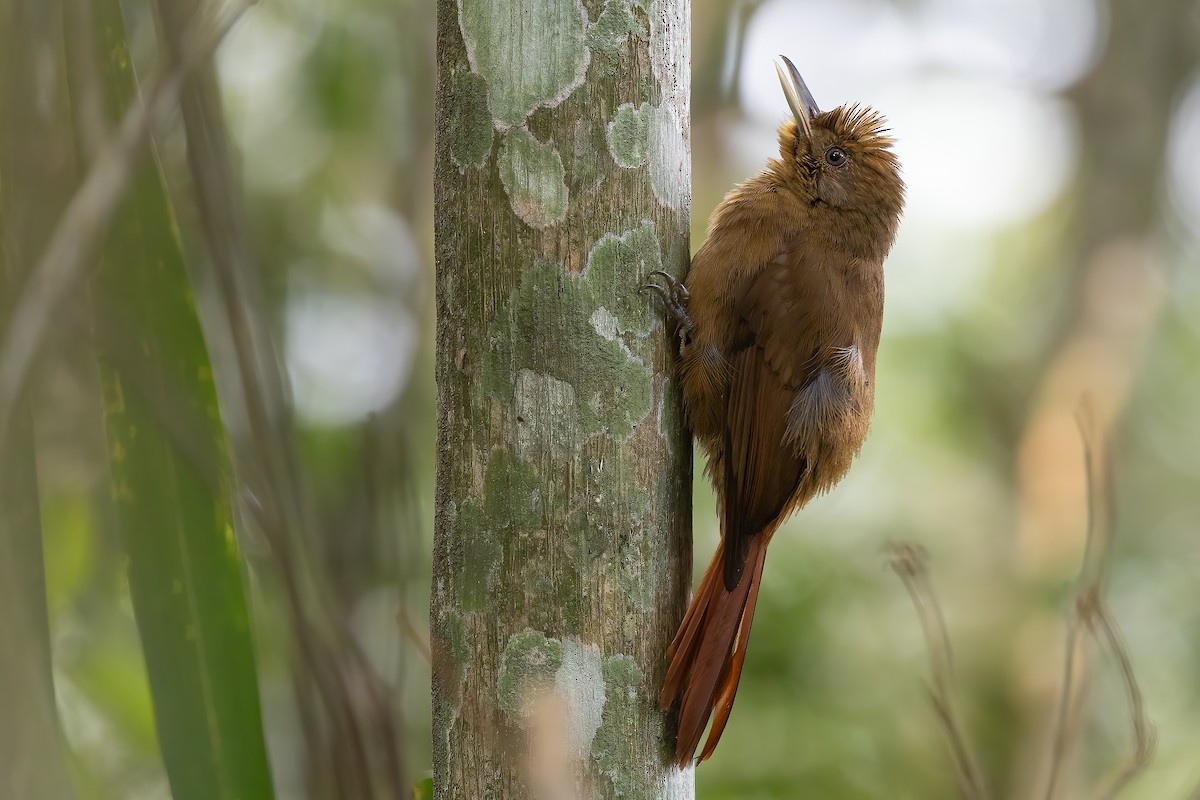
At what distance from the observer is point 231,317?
3.49 feet

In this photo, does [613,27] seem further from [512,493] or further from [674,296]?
[512,493]

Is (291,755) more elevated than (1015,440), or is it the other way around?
(1015,440)

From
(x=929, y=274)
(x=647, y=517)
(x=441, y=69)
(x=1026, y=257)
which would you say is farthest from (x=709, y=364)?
(x=1026, y=257)

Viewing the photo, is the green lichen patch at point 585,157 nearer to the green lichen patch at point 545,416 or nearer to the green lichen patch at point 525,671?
the green lichen patch at point 545,416

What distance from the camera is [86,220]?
1043 mm

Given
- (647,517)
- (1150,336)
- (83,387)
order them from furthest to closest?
(1150,336)
(647,517)
(83,387)

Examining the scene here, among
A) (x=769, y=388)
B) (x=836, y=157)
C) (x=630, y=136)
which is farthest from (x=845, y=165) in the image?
(x=630, y=136)

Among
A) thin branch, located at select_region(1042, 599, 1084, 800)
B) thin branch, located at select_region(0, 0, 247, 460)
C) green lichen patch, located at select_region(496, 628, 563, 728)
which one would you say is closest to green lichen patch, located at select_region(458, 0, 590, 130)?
thin branch, located at select_region(0, 0, 247, 460)

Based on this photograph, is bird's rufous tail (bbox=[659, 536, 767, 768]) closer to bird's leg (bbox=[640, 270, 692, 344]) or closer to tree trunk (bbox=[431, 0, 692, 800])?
tree trunk (bbox=[431, 0, 692, 800])

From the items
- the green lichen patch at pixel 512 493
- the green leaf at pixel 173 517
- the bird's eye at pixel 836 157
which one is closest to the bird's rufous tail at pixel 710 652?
the green lichen patch at pixel 512 493

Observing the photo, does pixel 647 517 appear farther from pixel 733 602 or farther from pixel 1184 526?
pixel 1184 526

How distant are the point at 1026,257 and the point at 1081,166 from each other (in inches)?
45.6

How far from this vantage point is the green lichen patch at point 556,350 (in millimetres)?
1491

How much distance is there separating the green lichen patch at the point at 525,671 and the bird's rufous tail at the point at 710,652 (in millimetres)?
205
